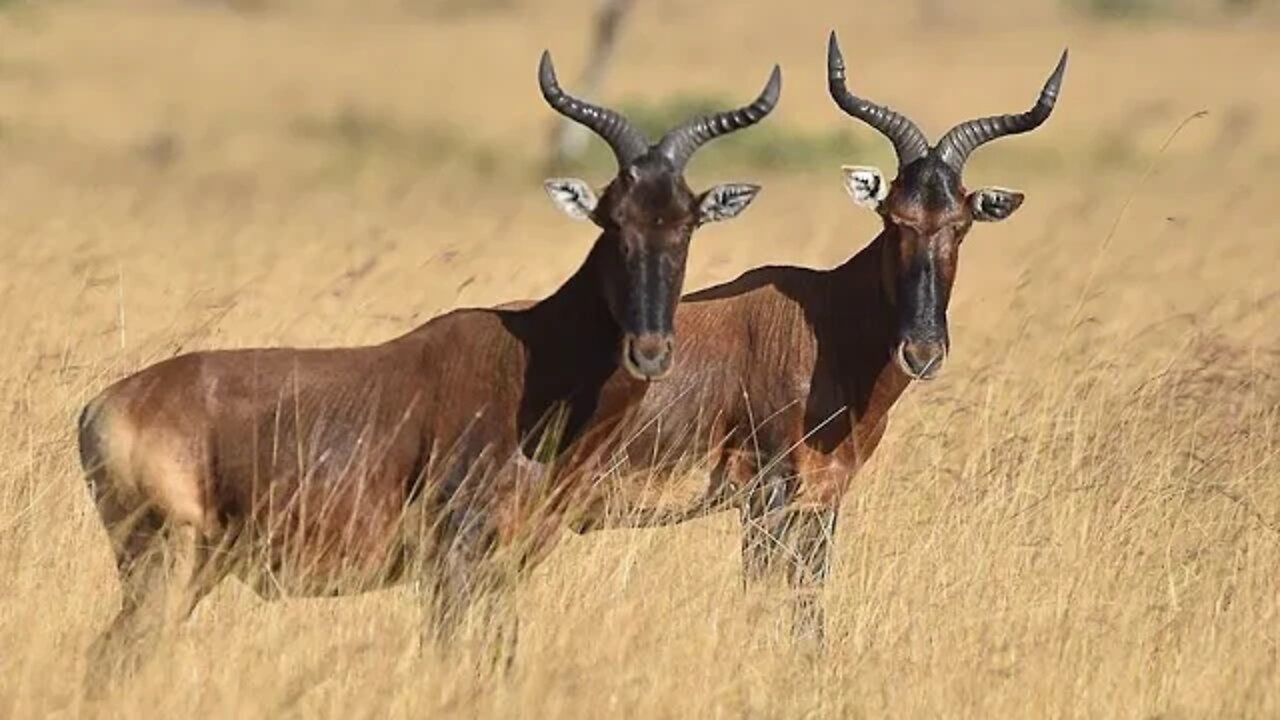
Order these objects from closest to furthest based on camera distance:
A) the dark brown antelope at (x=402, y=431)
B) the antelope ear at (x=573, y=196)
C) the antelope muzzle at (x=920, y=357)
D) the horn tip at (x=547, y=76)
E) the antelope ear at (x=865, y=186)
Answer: the dark brown antelope at (x=402, y=431) < the antelope ear at (x=573, y=196) < the horn tip at (x=547, y=76) < the antelope muzzle at (x=920, y=357) < the antelope ear at (x=865, y=186)

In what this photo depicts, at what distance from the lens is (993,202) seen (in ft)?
33.1

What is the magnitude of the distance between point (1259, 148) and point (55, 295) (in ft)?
83.3

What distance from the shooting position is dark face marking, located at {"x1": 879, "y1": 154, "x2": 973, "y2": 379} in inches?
377

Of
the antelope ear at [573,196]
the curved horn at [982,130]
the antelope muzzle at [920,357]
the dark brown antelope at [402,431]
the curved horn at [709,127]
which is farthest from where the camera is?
the curved horn at [982,130]

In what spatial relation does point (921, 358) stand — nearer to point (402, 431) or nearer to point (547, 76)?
point (547, 76)

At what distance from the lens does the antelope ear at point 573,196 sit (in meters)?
8.99

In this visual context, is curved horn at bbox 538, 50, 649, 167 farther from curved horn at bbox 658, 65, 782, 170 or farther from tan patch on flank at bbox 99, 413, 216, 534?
tan patch on flank at bbox 99, 413, 216, 534

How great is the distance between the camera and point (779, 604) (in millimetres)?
8180

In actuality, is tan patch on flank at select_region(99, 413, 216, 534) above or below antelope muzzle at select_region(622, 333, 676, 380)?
below

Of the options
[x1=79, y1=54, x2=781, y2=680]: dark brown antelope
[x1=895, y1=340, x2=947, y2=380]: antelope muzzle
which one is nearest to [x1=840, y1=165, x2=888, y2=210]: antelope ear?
[x1=895, y1=340, x2=947, y2=380]: antelope muzzle

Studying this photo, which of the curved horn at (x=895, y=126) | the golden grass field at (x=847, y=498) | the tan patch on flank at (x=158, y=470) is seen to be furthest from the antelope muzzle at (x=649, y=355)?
the curved horn at (x=895, y=126)

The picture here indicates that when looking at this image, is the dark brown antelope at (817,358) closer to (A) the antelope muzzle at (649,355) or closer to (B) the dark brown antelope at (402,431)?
(B) the dark brown antelope at (402,431)

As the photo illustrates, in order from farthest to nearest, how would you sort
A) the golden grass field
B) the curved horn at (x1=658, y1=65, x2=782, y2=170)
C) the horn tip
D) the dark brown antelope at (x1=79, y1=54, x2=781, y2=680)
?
the horn tip < the curved horn at (x1=658, y1=65, x2=782, y2=170) < the dark brown antelope at (x1=79, y1=54, x2=781, y2=680) < the golden grass field

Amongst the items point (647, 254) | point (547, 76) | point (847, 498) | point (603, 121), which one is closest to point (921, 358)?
point (847, 498)
